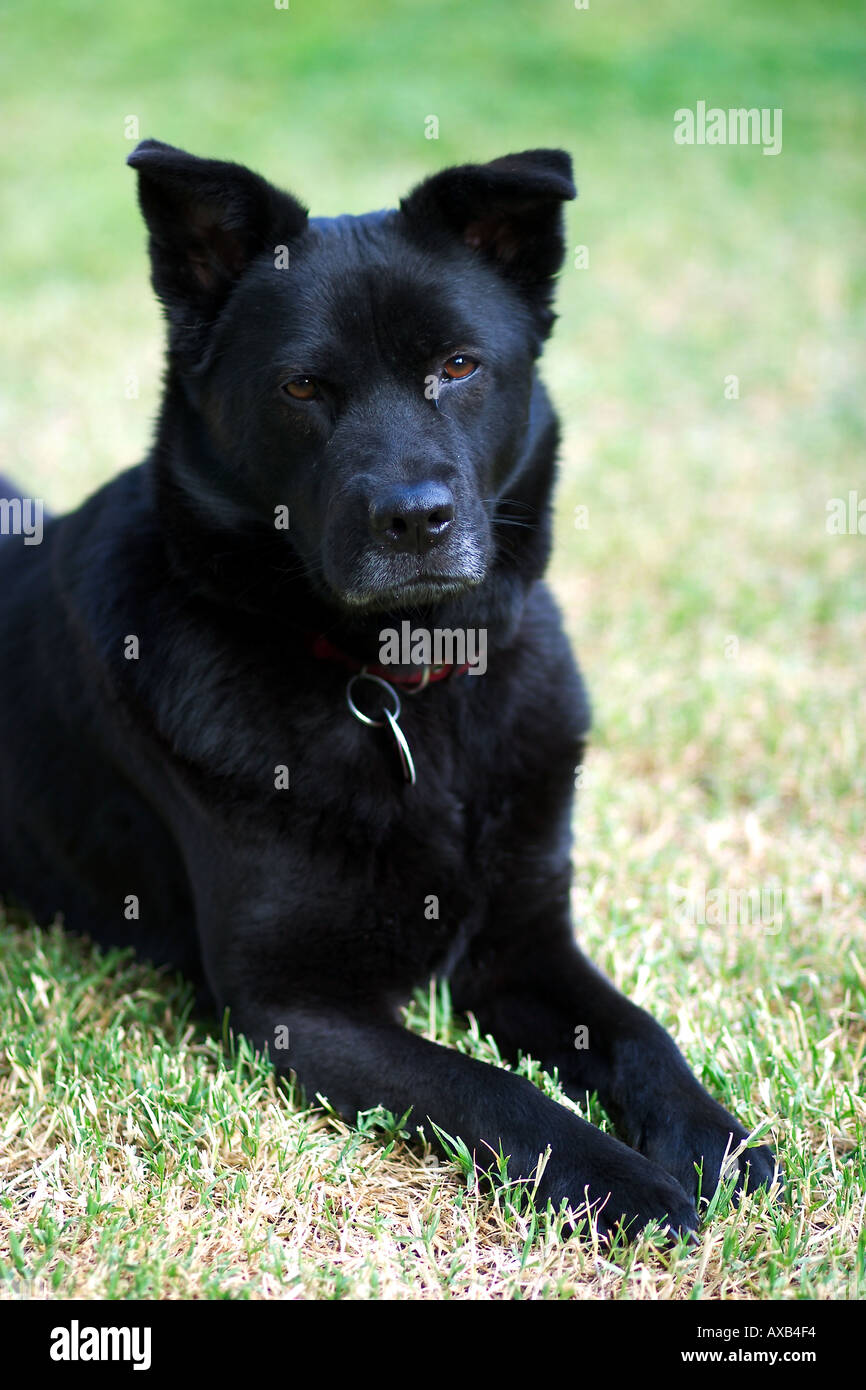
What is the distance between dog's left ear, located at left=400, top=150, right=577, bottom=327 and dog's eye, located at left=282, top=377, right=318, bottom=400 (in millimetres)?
397

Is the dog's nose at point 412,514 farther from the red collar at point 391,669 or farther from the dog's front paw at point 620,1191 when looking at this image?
the dog's front paw at point 620,1191

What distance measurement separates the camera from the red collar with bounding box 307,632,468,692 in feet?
8.74

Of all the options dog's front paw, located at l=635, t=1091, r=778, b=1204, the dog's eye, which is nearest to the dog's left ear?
the dog's eye

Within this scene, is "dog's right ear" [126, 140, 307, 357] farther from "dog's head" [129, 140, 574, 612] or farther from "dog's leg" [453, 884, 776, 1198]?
"dog's leg" [453, 884, 776, 1198]

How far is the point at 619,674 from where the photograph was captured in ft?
14.5

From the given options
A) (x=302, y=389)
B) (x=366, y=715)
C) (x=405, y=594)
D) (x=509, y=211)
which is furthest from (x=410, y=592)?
(x=509, y=211)

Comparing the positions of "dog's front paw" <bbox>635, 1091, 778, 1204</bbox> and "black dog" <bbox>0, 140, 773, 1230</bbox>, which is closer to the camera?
"dog's front paw" <bbox>635, 1091, 778, 1204</bbox>

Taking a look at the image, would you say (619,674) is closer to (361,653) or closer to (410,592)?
(361,653)

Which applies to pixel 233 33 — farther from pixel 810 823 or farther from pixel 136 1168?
pixel 136 1168

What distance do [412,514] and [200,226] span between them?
2.51 ft

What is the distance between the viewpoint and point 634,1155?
2230mm

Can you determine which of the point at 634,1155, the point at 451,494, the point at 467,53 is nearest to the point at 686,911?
the point at 634,1155

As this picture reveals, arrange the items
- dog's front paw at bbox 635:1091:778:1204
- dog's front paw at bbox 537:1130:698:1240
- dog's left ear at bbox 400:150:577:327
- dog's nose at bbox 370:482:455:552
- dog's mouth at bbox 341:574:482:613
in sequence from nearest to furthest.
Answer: dog's front paw at bbox 537:1130:698:1240
dog's front paw at bbox 635:1091:778:1204
dog's nose at bbox 370:482:455:552
dog's mouth at bbox 341:574:482:613
dog's left ear at bbox 400:150:577:327

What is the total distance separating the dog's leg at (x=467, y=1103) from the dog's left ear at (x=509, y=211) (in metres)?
1.54
